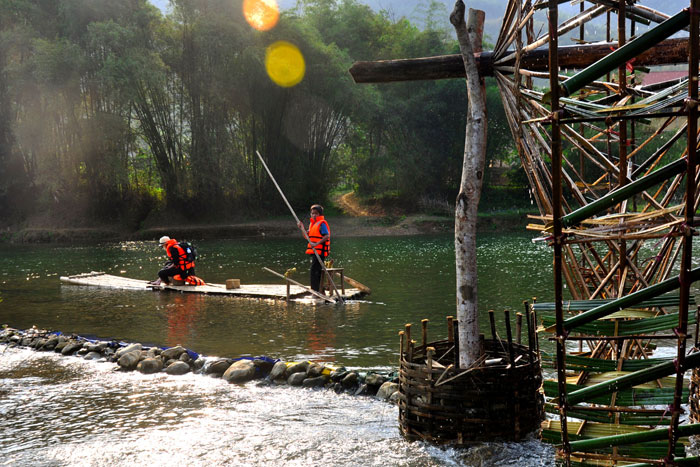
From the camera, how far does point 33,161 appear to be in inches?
1409

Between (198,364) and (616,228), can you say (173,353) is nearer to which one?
(198,364)

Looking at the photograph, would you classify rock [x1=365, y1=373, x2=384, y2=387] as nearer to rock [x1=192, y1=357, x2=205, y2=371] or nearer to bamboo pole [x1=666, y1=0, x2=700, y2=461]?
rock [x1=192, y1=357, x2=205, y2=371]

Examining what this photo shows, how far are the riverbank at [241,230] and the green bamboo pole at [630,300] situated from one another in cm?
3039

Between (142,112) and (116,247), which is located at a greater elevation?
(142,112)

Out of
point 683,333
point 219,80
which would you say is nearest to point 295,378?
point 683,333

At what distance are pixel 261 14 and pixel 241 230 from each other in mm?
10593

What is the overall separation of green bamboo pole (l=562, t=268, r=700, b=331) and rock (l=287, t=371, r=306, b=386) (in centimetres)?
485

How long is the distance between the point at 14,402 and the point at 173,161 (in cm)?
2761

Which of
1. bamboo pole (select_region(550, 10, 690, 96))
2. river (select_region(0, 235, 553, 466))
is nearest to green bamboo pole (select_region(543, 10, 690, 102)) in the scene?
bamboo pole (select_region(550, 10, 690, 96))

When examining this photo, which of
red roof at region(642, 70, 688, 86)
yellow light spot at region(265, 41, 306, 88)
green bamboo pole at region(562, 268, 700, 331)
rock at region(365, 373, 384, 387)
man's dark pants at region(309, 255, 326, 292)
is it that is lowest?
rock at region(365, 373, 384, 387)

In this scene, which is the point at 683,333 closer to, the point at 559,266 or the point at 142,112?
the point at 559,266

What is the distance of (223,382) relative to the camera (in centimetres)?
806

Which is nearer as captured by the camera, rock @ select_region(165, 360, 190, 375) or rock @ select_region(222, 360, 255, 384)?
rock @ select_region(222, 360, 255, 384)

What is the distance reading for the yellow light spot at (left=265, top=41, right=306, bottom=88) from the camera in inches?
1248
